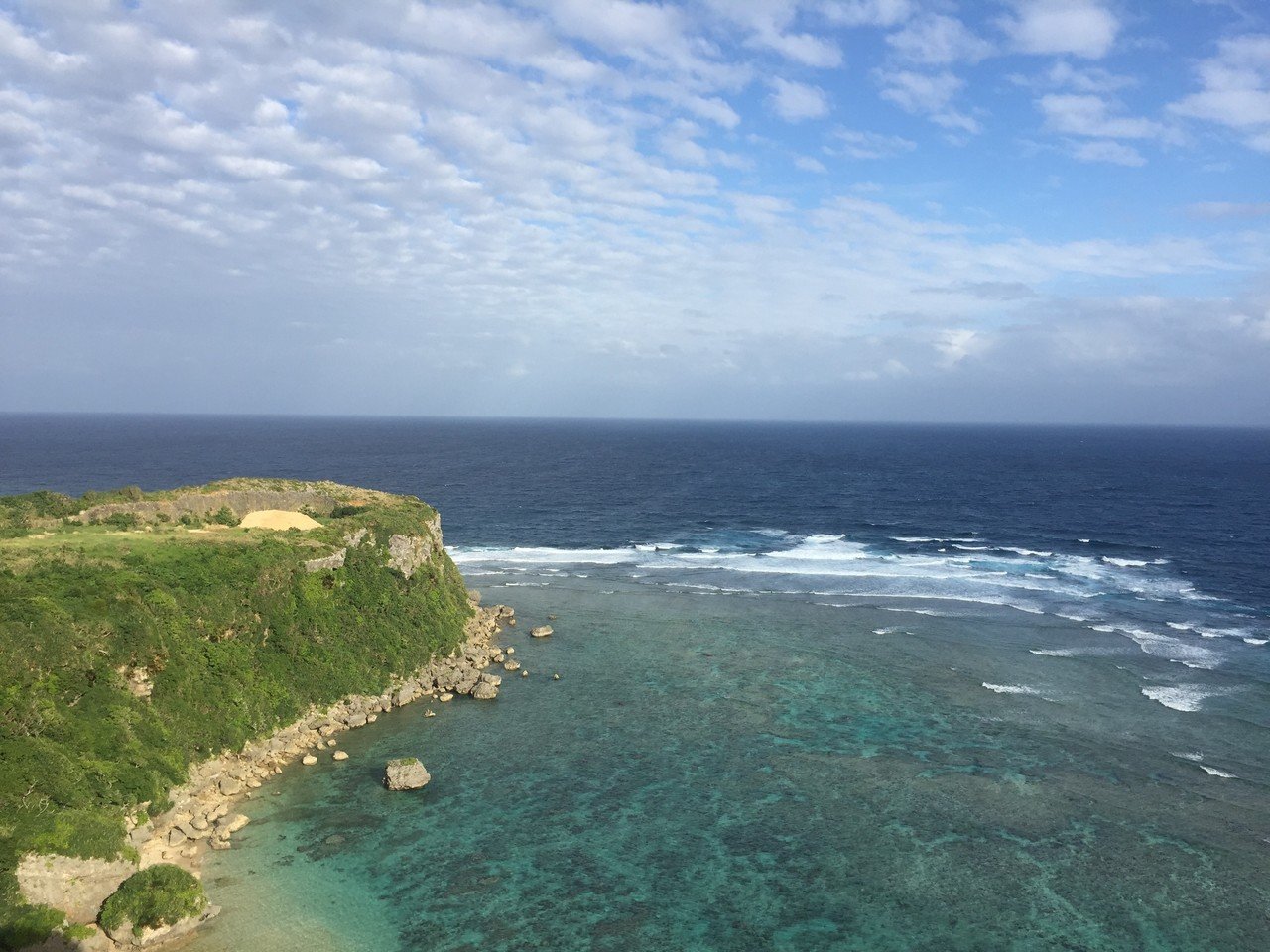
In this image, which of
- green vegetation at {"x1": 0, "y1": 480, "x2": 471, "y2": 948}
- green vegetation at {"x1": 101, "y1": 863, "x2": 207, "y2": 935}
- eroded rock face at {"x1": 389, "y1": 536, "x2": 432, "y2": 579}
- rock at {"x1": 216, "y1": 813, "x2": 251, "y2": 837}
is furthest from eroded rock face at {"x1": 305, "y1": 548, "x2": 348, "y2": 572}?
green vegetation at {"x1": 101, "y1": 863, "x2": 207, "y2": 935}

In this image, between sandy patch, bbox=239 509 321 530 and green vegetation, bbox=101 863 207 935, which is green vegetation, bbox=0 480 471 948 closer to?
green vegetation, bbox=101 863 207 935

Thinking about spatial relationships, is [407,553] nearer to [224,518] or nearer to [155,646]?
[224,518]

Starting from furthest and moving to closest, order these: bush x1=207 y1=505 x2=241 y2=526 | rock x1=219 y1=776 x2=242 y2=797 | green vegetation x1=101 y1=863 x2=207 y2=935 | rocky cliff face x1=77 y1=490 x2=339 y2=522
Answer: bush x1=207 y1=505 x2=241 y2=526, rocky cliff face x1=77 y1=490 x2=339 y2=522, rock x1=219 y1=776 x2=242 y2=797, green vegetation x1=101 y1=863 x2=207 y2=935

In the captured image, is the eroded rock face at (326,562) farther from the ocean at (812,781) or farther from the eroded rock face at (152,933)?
the eroded rock face at (152,933)

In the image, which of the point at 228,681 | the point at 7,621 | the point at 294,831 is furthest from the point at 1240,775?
the point at 7,621

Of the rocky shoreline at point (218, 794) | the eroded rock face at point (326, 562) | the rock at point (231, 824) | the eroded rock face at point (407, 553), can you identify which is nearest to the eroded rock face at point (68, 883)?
the rocky shoreline at point (218, 794)

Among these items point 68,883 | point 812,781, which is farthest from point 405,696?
point 812,781
